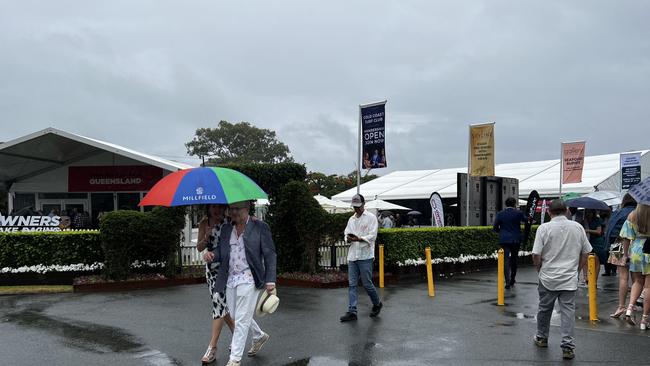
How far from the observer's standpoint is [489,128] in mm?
17984

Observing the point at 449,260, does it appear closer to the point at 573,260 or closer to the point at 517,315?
the point at 517,315

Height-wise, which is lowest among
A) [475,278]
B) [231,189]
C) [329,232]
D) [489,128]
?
[475,278]

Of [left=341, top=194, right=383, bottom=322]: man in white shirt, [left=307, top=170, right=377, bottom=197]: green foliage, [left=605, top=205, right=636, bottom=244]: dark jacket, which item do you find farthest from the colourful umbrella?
[left=307, top=170, right=377, bottom=197]: green foliage

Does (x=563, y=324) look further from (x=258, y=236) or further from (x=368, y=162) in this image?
(x=368, y=162)

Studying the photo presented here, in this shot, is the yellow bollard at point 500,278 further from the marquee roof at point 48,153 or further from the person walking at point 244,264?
the marquee roof at point 48,153

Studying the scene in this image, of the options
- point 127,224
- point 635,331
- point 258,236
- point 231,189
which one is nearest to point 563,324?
point 635,331

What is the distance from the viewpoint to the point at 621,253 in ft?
28.3

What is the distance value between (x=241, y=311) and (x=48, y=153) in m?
18.5

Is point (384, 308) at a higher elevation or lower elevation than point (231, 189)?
lower

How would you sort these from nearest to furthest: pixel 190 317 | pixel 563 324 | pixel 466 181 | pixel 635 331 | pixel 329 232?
pixel 563 324 → pixel 635 331 → pixel 190 317 → pixel 329 232 → pixel 466 181

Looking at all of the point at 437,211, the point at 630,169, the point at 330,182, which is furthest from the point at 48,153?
the point at 330,182

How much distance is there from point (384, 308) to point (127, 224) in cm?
597

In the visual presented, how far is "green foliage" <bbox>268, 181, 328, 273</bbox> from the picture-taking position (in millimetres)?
12797

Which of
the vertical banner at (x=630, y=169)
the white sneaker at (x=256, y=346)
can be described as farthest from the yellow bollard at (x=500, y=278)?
the vertical banner at (x=630, y=169)
